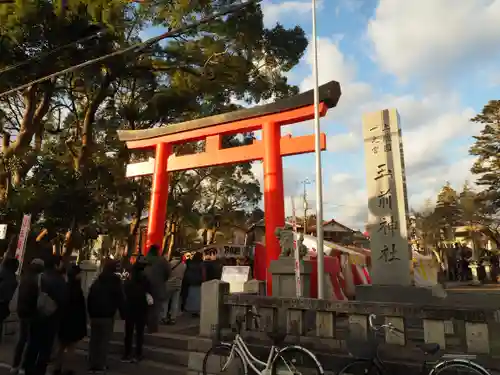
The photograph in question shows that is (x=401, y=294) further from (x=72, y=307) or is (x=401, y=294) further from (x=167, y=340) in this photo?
(x=72, y=307)

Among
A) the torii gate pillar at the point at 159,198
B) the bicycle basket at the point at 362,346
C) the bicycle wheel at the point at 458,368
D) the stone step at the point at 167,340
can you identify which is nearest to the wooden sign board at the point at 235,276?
the torii gate pillar at the point at 159,198

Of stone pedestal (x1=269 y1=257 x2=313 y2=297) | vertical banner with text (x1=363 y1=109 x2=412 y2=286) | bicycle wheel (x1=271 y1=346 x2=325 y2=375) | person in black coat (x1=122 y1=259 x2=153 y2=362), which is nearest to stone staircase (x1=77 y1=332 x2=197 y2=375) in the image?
person in black coat (x1=122 y1=259 x2=153 y2=362)

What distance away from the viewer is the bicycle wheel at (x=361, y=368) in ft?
13.4

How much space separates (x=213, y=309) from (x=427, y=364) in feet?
9.98

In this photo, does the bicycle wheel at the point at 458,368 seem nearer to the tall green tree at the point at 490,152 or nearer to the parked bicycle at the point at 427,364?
the parked bicycle at the point at 427,364

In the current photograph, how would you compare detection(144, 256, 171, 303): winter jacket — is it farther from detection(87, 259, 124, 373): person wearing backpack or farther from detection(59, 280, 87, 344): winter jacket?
detection(59, 280, 87, 344): winter jacket

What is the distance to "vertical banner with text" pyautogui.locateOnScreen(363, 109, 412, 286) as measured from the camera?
8.41m

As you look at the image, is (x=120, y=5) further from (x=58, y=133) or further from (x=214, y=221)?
(x=214, y=221)

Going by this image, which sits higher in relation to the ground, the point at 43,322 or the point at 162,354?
the point at 43,322

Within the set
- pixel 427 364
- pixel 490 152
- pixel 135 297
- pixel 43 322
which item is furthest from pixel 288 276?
pixel 490 152

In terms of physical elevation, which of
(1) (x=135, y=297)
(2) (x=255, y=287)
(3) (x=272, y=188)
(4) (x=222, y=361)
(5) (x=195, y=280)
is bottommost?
(4) (x=222, y=361)

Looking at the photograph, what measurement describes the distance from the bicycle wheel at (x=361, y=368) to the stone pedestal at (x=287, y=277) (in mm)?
3266

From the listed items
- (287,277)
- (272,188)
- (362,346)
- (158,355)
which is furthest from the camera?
(272,188)

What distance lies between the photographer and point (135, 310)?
6.32m
